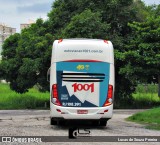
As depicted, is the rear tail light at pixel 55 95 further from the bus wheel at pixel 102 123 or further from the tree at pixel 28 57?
the tree at pixel 28 57

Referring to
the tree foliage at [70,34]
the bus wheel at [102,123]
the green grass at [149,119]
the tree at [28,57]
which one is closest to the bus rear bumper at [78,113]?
the bus wheel at [102,123]

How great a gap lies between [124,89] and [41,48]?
803cm

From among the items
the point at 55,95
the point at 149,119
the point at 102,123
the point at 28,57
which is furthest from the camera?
the point at 28,57

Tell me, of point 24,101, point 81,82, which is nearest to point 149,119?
point 81,82

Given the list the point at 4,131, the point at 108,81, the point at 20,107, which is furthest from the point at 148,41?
the point at 4,131

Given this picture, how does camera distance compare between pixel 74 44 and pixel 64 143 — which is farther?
pixel 74 44

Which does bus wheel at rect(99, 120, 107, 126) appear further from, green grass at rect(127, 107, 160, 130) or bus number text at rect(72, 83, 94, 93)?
bus number text at rect(72, 83, 94, 93)

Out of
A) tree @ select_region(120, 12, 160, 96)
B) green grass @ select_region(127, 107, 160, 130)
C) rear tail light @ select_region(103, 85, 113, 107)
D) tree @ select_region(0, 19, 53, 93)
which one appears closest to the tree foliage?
tree @ select_region(0, 19, 53, 93)

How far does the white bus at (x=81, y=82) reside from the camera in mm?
16094

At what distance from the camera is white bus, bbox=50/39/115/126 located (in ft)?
52.8

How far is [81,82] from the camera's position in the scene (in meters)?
16.1

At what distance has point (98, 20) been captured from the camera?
3466 cm

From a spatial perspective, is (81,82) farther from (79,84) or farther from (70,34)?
(70,34)

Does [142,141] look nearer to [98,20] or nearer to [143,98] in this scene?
[98,20]
